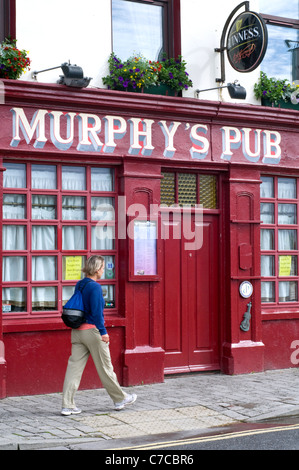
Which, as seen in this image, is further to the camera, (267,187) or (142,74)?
(267,187)

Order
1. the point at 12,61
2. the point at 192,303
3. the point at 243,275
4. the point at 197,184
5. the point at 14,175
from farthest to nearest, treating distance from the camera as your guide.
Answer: the point at 243,275
the point at 197,184
the point at 192,303
the point at 14,175
the point at 12,61

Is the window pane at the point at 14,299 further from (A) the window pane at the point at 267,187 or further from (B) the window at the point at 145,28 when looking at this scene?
(A) the window pane at the point at 267,187

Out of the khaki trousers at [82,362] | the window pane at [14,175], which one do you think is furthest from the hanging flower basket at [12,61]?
the khaki trousers at [82,362]

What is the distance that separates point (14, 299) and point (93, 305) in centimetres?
202

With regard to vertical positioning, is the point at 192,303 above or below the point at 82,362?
above

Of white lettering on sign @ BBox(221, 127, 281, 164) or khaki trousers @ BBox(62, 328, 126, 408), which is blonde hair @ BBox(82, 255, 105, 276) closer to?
khaki trousers @ BBox(62, 328, 126, 408)

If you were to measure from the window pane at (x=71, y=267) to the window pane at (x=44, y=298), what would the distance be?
0.26 meters

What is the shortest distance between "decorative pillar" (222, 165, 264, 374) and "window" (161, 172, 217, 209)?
0.32 meters

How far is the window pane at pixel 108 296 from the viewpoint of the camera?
10.8 meters

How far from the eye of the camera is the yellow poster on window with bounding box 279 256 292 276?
12.5 meters

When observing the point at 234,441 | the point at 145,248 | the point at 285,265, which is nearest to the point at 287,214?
Result: the point at 285,265

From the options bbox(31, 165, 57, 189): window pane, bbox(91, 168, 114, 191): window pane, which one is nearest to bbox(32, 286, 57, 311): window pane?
bbox(31, 165, 57, 189): window pane

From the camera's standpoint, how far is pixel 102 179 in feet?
35.6

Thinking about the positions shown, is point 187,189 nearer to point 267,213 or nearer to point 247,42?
point 267,213
